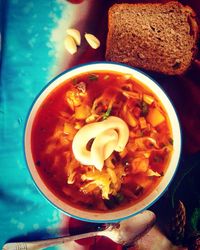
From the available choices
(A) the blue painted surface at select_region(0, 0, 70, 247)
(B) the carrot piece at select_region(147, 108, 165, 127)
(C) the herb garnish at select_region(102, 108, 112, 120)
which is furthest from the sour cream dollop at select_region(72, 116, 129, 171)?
(A) the blue painted surface at select_region(0, 0, 70, 247)

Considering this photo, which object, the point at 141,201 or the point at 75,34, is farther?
the point at 75,34

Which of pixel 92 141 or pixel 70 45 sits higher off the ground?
pixel 70 45

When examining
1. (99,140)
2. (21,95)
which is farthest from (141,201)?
(21,95)

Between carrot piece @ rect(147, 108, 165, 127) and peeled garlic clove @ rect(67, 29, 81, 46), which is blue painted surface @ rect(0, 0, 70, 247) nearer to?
peeled garlic clove @ rect(67, 29, 81, 46)

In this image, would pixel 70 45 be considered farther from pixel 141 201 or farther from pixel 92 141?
pixel 141 201

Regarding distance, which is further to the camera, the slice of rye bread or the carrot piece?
the slice of rye bread

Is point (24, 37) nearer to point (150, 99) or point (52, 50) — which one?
point (52, 50)

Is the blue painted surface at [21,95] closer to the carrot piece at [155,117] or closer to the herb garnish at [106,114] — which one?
the herb garnish at [106,114]

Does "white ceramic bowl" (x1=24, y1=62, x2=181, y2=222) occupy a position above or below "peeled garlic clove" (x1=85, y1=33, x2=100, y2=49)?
below
